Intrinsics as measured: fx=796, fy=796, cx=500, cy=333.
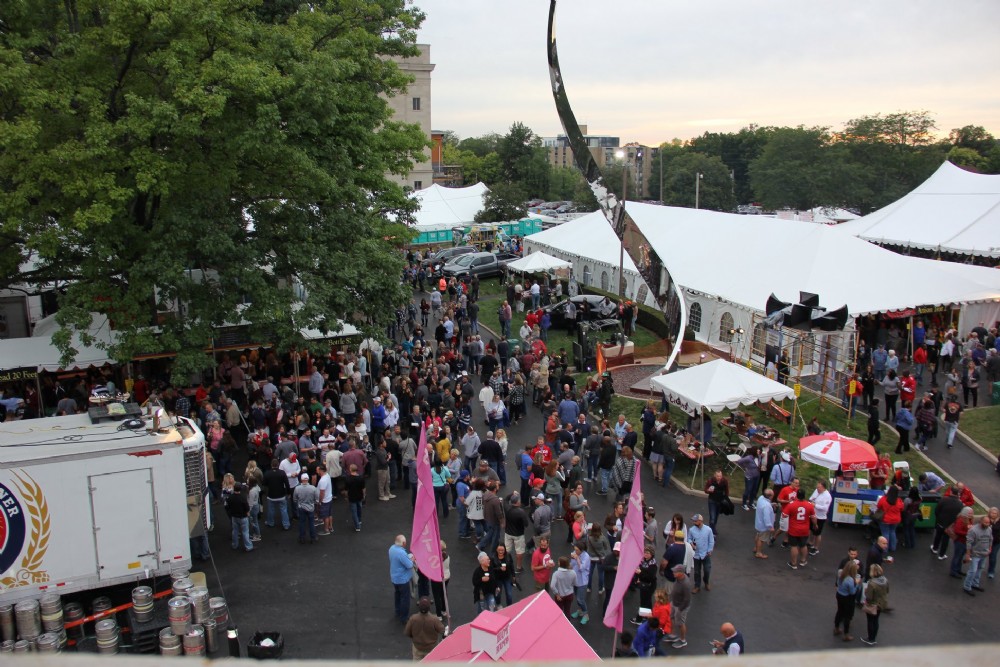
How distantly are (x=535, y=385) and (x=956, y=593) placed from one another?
10.5 m

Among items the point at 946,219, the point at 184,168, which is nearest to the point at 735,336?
the point at 184,168

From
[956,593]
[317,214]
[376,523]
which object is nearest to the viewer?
[956,593]

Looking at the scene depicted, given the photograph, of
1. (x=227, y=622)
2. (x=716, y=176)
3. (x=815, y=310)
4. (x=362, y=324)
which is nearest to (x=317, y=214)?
(x=362, y=324)

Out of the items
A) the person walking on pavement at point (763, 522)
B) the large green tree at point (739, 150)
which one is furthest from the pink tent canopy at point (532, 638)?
the large green tree at point (739, 150)

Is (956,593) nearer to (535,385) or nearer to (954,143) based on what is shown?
(535,385)

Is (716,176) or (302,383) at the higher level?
(716,176)

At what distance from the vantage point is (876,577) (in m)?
10.1

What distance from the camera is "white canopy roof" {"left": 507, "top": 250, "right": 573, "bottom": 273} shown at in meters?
32.4

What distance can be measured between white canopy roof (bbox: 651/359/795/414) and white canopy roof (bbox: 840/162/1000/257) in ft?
63.5

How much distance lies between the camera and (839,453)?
13445mm

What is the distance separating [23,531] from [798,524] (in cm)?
1069

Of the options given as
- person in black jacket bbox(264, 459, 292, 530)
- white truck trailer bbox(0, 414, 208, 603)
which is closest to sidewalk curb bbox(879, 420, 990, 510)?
person in black jacket bbox(264, 459, 292, 530)

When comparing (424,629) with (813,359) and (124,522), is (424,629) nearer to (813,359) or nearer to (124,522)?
(124,522)

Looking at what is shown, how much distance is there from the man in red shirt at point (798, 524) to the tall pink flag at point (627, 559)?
3.75 m
